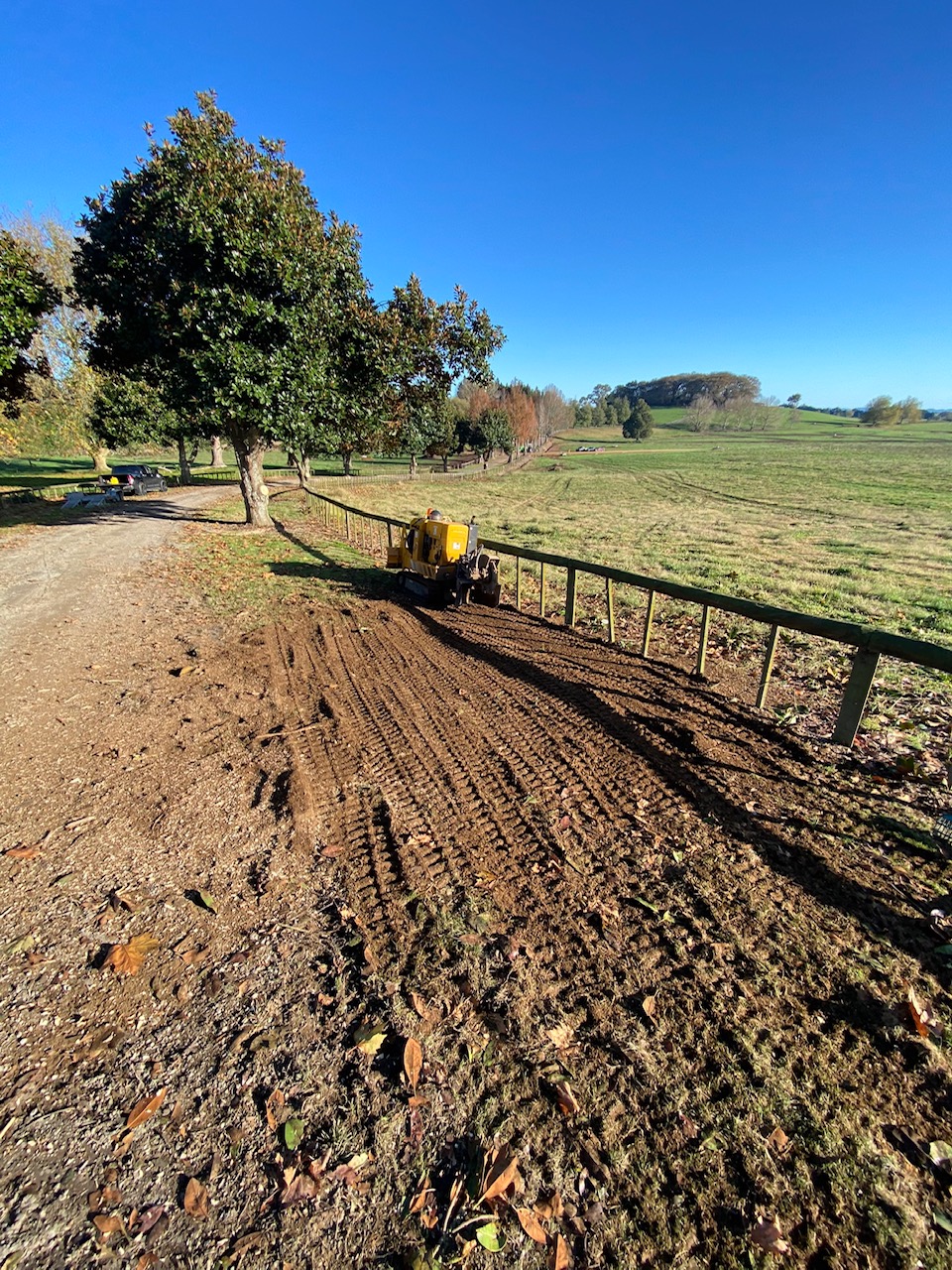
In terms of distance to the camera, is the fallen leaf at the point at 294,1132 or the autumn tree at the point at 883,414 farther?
the autumn tree at the point at 883,414

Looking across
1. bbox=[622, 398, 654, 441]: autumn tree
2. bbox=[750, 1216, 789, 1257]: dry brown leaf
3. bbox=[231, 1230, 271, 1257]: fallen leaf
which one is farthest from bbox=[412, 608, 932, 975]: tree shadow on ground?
bbox=[622, 398, 654, 441]: autumn tree

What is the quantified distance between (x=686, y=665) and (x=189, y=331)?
13595 millimetres

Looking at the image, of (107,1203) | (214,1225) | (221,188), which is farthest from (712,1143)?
(221,188)

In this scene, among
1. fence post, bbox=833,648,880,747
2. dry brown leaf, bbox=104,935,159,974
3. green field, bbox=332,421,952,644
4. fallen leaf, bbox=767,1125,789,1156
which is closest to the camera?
fallen leaf, bbox=767,1125,789,1156

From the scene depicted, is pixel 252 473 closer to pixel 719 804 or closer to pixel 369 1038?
pixel 719 804

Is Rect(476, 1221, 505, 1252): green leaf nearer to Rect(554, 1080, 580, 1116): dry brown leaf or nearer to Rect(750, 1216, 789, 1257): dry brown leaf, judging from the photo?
Rect(554, 1080, 580, 1116): dry brown leaf

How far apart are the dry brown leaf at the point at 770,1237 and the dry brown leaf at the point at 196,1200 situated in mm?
1887

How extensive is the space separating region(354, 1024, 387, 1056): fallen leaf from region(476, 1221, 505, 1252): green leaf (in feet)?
2.48

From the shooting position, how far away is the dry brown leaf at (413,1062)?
2.28 metres

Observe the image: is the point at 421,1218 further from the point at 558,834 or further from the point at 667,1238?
the point at 558,834

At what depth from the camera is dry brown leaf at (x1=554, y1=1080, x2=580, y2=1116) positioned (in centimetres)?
216

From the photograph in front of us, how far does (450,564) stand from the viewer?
927 centimetres

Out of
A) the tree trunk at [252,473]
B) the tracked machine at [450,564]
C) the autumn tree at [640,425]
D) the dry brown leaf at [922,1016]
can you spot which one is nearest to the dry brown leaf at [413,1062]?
the dry brown leaf at [922,1016]

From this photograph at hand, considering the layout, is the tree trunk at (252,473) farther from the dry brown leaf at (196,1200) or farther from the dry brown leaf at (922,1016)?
the dry brown leaf at (922,1016)
